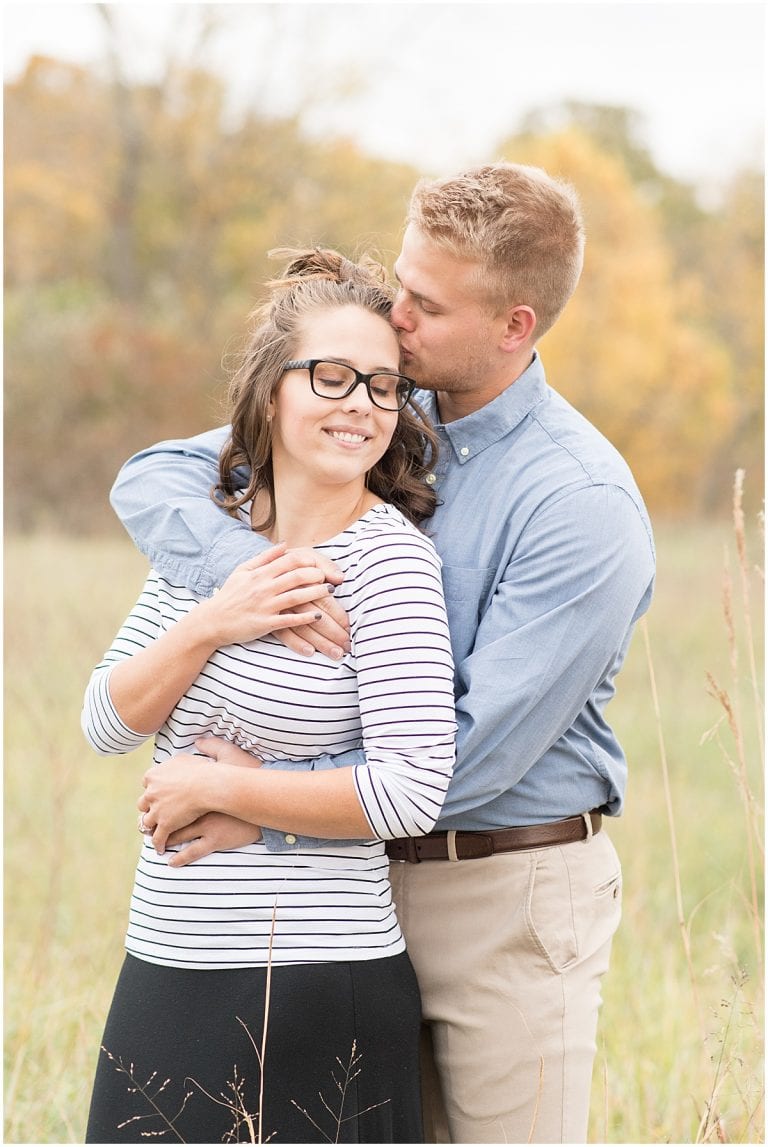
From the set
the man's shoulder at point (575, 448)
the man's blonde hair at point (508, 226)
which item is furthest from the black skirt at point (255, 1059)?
the man's blonde hair at point (508, 226)

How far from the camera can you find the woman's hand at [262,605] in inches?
80.3

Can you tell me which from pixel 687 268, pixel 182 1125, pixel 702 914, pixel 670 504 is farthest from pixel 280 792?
pixel 687 268

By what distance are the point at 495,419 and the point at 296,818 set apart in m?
0.90

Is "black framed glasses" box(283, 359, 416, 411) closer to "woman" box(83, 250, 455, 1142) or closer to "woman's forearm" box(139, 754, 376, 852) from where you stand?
"woman" box(83, 250, 455, 1142)

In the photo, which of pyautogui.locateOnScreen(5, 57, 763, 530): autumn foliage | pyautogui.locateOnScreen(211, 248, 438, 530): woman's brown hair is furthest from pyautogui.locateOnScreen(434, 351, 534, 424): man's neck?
pyautogui.locateOnScreen(5, 57, 763, 530): autumn foliage

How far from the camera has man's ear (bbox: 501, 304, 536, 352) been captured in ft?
8.05

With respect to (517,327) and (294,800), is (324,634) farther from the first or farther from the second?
(517,327)

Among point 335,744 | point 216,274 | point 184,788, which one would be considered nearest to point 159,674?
point 184,788

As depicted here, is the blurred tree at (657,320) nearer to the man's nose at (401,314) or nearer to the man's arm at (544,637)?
the man's nose at (401,314)

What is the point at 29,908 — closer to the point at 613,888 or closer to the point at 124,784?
the point at 124,784

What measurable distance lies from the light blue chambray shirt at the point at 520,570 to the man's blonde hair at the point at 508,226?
0.17 meters

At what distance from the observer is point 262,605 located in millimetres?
2059

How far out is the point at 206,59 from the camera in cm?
2047

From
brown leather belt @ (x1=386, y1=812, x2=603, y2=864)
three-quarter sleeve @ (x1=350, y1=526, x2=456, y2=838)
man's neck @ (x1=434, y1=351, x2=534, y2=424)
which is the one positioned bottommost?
brown leather belt @ (x1=386, y1=812, x2=603, y2=864)
